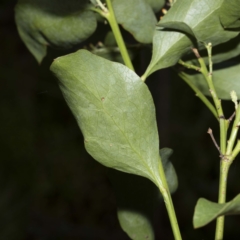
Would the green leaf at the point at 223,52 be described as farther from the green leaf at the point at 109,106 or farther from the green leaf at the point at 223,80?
the green leaf at the point at 109,106

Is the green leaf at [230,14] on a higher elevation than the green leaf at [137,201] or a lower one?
higher

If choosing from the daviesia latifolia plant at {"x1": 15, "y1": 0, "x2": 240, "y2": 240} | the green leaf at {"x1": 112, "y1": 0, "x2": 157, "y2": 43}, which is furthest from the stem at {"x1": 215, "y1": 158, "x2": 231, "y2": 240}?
the green leaf at {"x1": 112, "y1": 0, "x2": 157, "y2": 43}

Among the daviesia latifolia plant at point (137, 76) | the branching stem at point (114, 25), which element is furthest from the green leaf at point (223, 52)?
the branching stem at point (114, 25)

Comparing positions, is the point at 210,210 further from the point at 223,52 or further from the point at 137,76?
the point at 223,52

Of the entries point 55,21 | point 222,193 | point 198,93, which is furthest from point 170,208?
point 55,21

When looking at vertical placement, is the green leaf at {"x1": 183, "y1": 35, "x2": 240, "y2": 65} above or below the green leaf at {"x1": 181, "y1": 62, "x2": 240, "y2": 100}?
above

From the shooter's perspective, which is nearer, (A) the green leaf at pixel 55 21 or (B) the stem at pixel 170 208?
(B) the stem at pixel 170 208

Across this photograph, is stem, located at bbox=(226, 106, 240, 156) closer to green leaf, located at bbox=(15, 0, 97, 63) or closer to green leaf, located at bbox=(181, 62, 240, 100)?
green leaf, located at bbox=(181, 62, 240, 100)
